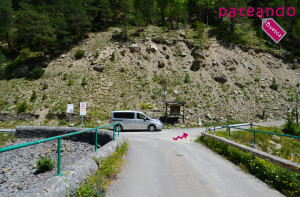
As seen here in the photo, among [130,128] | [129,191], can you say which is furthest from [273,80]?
[129,191]

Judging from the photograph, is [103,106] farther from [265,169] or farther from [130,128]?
[265,169]

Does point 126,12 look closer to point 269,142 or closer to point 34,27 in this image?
point 34,27

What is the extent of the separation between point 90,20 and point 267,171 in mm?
43767

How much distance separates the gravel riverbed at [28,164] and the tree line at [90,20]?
2384 centimetres

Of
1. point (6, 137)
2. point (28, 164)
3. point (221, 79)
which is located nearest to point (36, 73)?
point (6, 137)

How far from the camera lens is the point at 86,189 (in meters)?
3.67

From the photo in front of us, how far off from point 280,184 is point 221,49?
34453 mm

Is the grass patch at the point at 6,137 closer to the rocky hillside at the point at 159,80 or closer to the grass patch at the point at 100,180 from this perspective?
the rocky hillside at the point at 159,80

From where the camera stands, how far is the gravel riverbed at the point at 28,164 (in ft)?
30.2

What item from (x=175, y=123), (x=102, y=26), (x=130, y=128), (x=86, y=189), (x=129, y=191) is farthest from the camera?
(x=102, y=26)

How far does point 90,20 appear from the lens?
39.9 m

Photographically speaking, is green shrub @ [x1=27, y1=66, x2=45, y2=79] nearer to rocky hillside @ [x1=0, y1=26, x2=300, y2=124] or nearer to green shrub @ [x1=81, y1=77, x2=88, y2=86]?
rocky hillside @ [x1=0, y1=26, x2=300, y2=124]

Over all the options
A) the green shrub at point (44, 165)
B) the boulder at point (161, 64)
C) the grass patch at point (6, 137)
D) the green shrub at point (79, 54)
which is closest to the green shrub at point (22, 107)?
the grass patch at point (6, 137)

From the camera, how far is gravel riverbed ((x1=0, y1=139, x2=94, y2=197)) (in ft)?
30.2
